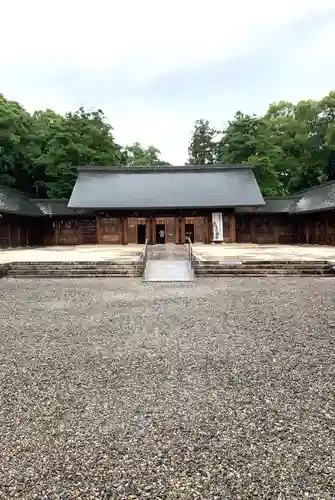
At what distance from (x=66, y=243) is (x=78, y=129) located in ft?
37.4

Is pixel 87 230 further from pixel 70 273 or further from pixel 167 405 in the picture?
pixel 167 405

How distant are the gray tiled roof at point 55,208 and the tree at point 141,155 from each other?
19.8m

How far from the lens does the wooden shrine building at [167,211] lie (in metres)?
23.9

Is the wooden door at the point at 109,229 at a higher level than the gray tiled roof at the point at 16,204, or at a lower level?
lower

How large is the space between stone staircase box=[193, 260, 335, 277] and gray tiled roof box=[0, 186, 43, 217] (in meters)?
13.0

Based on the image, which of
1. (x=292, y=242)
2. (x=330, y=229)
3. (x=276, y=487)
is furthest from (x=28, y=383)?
(x=292, y=242)

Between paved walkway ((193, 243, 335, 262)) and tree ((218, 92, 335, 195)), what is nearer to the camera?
paved walkway ((193, 243, 335, 262))

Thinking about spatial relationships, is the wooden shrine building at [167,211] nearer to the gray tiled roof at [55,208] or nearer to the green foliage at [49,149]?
the gray tiled roof at [55,208]

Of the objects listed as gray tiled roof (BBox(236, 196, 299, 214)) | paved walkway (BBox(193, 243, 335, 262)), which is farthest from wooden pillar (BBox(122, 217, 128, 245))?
paved walkway (BBox(193, 243, 335, 262))

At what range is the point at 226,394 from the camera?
10.7ft

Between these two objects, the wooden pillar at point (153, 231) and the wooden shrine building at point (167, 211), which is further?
the wooden pillar at point (153, 231)

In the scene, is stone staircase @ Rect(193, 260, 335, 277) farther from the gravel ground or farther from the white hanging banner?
the white hanging banner

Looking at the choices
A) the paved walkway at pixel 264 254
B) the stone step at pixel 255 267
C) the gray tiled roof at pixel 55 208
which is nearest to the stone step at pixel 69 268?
the stone step at pixel 255 267

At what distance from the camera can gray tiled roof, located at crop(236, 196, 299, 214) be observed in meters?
25.4
